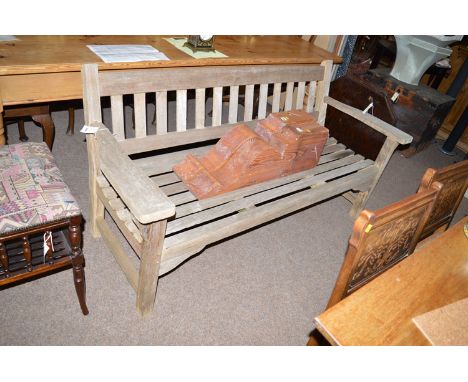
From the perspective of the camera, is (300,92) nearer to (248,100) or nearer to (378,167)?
(248,100)

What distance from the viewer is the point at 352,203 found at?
3381 millimetres

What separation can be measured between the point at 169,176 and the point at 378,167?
1701 mm

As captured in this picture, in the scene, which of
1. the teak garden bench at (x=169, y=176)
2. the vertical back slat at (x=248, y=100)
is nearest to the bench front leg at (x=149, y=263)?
the teak garden bench at (x=169, y=176)

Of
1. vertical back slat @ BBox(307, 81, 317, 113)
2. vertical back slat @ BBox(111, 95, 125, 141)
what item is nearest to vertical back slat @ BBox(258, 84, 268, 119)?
vertical back slat @ BBox(307, 81, 317, 113)

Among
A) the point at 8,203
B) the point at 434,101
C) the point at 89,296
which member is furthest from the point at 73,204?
the point at 434,101

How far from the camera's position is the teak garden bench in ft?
5.56

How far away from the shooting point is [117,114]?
6.87ft

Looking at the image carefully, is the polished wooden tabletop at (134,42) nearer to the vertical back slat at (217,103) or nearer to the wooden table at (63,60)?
the wooden table at (63,60)

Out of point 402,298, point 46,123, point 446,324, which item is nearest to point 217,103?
point 46,123

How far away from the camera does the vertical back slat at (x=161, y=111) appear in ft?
7.25

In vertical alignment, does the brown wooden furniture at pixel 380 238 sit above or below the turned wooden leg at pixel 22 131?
above

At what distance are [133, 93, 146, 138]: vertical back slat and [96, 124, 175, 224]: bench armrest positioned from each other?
0.30 m
